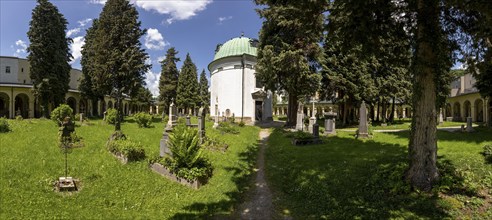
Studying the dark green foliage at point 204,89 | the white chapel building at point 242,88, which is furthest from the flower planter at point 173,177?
the dark green foliage at point 204,89

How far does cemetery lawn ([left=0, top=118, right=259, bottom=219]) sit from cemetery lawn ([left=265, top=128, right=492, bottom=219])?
5.40 ft

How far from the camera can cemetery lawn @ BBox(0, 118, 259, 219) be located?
21.5ft

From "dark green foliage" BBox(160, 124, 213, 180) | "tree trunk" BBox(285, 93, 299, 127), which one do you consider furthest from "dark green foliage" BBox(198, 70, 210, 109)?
"dark green foliage" BBox(160, 124, 213, 180)

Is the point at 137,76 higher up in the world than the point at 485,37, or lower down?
higher up

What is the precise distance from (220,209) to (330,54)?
24828mm

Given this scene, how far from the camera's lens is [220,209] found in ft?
22.8

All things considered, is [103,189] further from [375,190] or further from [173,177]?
[375,190]

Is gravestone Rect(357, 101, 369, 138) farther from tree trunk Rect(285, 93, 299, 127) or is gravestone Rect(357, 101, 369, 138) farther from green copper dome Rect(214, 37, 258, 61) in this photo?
green copper dome Rect(214, 37, 258, 61)

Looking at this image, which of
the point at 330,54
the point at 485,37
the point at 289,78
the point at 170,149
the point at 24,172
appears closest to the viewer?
the point at 485,37

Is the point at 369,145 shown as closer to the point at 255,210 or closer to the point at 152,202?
the point at 255,210

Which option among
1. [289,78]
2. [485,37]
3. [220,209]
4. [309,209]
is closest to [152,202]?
[220,209]

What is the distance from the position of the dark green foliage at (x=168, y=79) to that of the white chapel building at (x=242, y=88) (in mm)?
14013

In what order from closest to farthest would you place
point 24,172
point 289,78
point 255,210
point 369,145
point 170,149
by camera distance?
point 255,210, point 24,172, point 170,149, point 369,145, point 289,78

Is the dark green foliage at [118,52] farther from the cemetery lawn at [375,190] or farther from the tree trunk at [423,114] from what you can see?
the tree trunk at [423,114]
